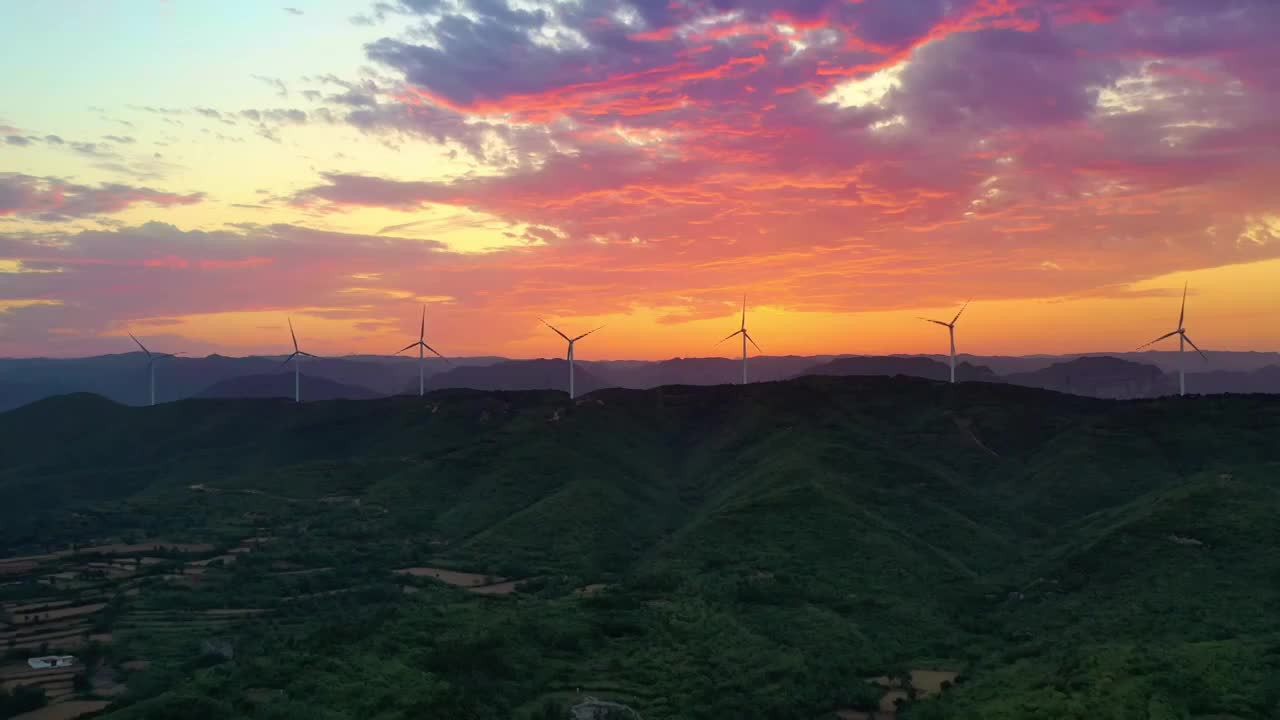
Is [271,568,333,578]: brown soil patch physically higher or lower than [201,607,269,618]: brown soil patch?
higher

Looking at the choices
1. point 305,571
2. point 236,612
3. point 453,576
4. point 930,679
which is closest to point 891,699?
point 930,679

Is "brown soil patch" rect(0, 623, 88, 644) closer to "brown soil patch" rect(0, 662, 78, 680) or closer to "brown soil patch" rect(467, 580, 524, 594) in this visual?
"brown soil patch" rect(0, 662, 78, 680)

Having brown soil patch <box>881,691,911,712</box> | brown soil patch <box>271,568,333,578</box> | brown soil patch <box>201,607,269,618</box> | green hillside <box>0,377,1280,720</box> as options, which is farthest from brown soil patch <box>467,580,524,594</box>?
brown soil patch <box>881,691,911,712</box>

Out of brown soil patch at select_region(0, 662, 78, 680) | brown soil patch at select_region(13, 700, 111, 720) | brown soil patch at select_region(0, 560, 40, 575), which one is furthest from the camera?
brown soil patch at select_region(0, 560, 40, 575)

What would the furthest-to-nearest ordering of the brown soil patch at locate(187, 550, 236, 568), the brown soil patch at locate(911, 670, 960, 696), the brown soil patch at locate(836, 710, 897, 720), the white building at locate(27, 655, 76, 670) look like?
the brown soil patch at locate(187, 550, 236, 568) < the white building at locate(27, 655, 76, 670) < the brown soil patch at locate(911, 670, 960, 696) < the brown soil patch at locate(836, 710, 897, 720)

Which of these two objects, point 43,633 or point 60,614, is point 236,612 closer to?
point 43,633

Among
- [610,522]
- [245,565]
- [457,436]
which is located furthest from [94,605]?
[457,436]
